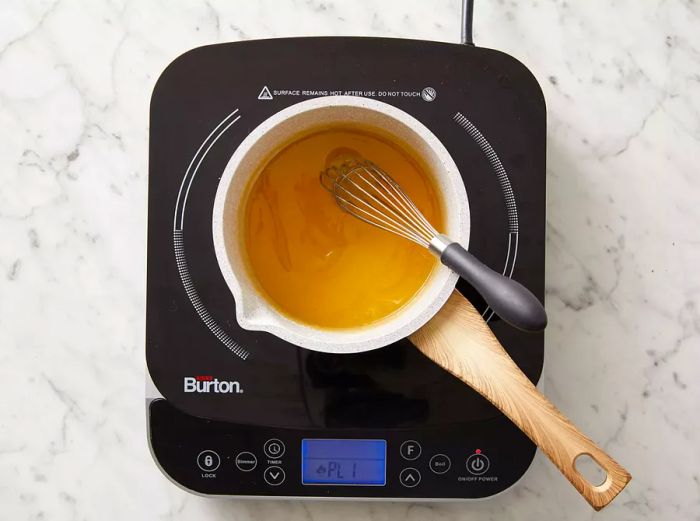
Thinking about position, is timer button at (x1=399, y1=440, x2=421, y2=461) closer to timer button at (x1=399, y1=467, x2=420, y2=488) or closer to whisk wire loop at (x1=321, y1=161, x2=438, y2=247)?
timer button at (x1=399, y1=467, x2=420, y2=488)

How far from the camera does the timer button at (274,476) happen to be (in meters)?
0.48

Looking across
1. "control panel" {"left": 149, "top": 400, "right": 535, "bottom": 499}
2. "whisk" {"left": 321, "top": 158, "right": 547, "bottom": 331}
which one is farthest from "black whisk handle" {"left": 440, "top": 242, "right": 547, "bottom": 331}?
"control panel" {"left": 149, "top": 400, "right": 535, "bottom": 499}

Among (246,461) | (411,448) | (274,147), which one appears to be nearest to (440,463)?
(411,448)

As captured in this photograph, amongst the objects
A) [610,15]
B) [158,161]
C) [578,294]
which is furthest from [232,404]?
[610,15]

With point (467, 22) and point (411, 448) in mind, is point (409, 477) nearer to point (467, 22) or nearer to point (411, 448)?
point (411, 448)

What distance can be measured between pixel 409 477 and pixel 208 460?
0.47 feet

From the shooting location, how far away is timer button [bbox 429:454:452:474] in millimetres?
473

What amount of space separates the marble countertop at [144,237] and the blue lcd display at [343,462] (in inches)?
2.3

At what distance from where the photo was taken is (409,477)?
1.56ft

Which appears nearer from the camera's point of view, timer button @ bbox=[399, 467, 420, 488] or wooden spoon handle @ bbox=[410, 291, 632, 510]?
wooden spoon handle @ bbox=[410, 291, 632, 510]

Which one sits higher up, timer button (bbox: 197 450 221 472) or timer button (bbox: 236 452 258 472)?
timer button (bbox: 236 452 258 472)

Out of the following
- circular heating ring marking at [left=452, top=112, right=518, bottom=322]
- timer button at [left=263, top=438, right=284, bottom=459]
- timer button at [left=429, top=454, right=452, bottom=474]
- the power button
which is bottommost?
timer button at [left=263, top=438, right=284, bottom=459]

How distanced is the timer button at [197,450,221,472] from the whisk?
0.65 feet

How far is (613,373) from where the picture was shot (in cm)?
53
